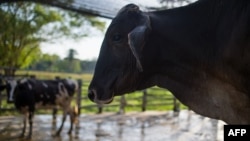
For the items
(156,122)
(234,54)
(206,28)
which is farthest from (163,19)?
(156,122)

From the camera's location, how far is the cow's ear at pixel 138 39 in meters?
1.55

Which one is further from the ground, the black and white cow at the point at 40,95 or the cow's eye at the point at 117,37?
the cow's eye at the point at 117,37

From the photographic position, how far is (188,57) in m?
1.59

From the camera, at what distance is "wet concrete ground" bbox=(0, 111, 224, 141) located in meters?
7.98

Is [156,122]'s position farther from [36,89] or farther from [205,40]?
[205,40]

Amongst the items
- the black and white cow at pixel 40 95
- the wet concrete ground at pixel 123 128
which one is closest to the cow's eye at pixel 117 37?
the wet concrete ground at pixel 123 128

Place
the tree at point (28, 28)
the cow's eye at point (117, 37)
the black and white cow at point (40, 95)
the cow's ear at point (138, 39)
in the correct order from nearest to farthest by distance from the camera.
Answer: the cow's ear at point (138, 39)
the cow's eye at point (117, 37)
the black and white cow at point (40, 95)
the tree at point (28, 28)

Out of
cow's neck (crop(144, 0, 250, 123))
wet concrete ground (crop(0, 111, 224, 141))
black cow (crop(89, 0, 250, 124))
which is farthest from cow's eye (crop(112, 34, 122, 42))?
wet concrete ground (crop(0, 111, 224, 141))

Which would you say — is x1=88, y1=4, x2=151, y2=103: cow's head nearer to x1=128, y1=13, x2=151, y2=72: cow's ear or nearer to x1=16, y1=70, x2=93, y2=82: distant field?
x1=128, y1=13, x2=151, y2=72: cow's ear

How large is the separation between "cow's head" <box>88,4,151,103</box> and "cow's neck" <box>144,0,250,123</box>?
0.08 m

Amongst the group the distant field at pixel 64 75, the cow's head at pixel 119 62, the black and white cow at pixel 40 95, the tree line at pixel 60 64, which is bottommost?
the black and white cow at pixel 40 95

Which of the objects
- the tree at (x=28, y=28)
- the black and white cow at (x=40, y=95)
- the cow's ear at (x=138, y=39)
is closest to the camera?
the cow's ear at (x=138, y=39)

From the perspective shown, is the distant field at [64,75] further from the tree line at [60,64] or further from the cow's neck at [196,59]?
the cow's neck at [196,59]

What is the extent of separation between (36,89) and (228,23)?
23.6 ft
